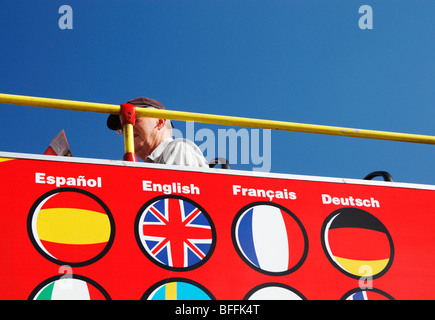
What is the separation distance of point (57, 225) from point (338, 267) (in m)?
1.62

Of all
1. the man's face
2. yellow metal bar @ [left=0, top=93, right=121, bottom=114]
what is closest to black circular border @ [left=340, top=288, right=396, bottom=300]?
yellow metal bar @ [left=0, top=93, right=121, bottom=114]

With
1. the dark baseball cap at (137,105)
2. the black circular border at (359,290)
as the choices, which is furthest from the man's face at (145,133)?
the black circular border at (359,290)

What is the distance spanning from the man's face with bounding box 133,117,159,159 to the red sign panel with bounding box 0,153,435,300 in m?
1.78

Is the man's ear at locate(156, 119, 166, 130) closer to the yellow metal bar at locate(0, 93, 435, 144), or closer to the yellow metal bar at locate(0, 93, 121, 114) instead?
the yellow metal bar at locate(0, 93, 435, 144)

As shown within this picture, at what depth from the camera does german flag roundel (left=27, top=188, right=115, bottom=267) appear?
3.33m

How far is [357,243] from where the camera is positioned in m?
3.90

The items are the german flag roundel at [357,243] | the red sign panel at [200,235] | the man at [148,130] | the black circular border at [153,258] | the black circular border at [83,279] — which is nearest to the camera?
the black circular border at [83,279]

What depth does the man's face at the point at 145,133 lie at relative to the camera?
18.2 feet

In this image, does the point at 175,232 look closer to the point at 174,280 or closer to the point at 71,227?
the point at 174,280

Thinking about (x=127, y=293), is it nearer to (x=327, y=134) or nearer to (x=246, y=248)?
(x=246, y=248)

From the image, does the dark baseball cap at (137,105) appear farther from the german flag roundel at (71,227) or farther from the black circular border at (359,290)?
the black circular border at (359,290)

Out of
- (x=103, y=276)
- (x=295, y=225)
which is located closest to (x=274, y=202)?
(x=295, y=225)

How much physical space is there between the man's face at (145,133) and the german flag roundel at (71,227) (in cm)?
203

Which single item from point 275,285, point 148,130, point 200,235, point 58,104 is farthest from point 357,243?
point 148,130
